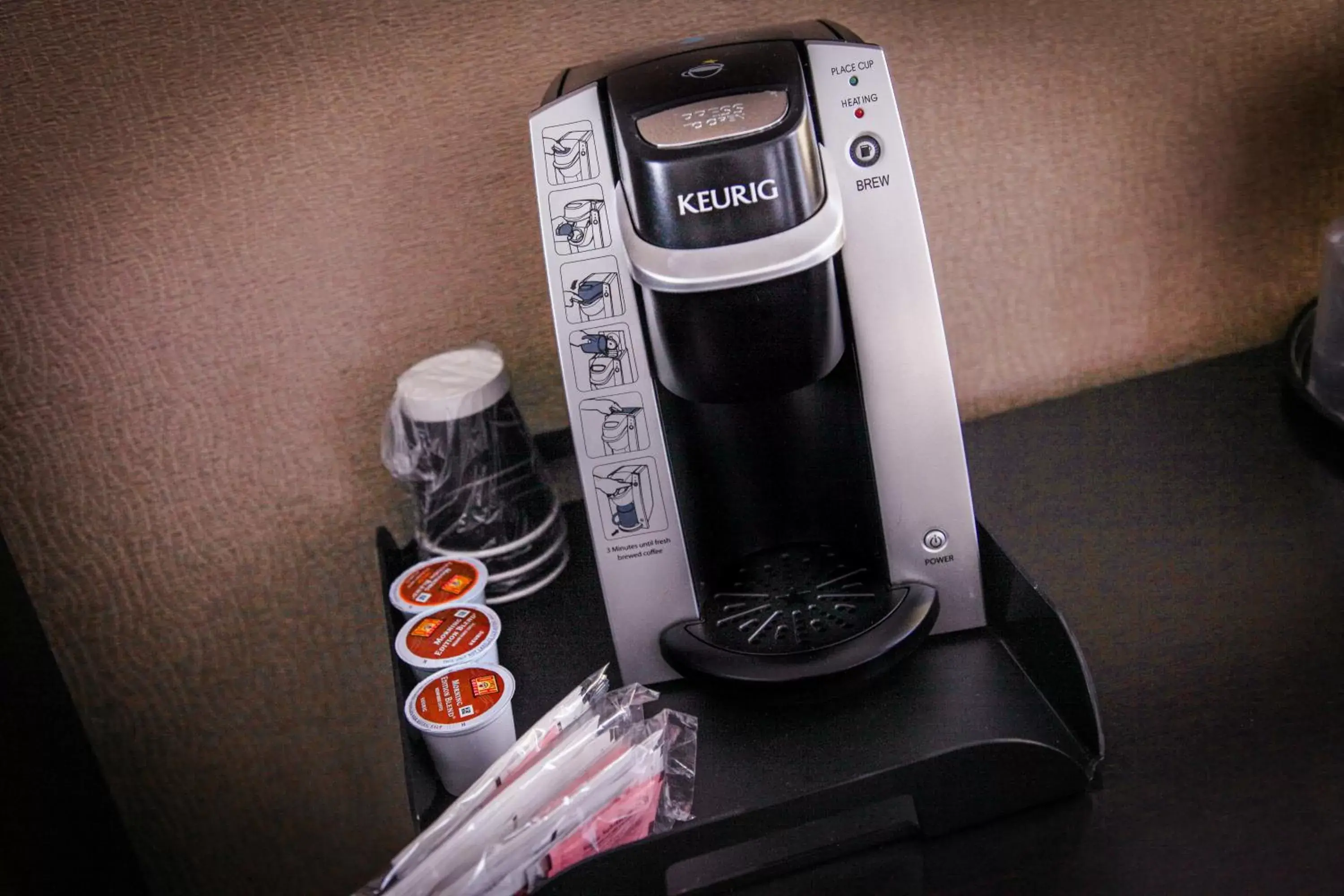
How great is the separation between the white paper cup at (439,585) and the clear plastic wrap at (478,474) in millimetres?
27

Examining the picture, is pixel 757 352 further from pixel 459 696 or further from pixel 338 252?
pixel 338 252

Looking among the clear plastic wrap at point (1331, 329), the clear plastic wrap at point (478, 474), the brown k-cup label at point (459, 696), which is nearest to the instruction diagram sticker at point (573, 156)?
the clear plastic wrap at point (478, 474)

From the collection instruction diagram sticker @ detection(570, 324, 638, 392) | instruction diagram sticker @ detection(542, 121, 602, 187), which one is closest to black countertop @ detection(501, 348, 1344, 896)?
instruction diagram sticker @ detection(570, 324, 638, 392)

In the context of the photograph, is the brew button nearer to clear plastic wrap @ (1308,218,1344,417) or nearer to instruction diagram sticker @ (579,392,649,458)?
instruction diagram sticker @ (579,392,649,458)

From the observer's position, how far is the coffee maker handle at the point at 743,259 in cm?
59

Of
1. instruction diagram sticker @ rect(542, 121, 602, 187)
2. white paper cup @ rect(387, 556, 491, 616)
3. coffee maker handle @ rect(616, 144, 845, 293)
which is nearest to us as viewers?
coffee maker handle @ rect(616, 144, 845, 293)

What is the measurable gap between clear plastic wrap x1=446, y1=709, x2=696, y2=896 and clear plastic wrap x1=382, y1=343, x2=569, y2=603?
26cm

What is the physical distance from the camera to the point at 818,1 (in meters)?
0.91

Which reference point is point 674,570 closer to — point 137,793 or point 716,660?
point 716,660

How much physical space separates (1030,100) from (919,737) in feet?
1.95

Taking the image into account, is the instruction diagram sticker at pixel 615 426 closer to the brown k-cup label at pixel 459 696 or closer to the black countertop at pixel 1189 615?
the brown k-cup label at pixel 459 696

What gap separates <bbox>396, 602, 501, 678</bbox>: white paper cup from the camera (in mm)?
A: 772

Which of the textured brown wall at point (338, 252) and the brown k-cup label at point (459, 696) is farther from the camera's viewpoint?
the textured brown wall at point (338, 252)


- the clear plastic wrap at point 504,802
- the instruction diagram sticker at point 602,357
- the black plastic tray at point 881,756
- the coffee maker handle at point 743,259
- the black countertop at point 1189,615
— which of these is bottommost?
the black countertop at point 1189,615
